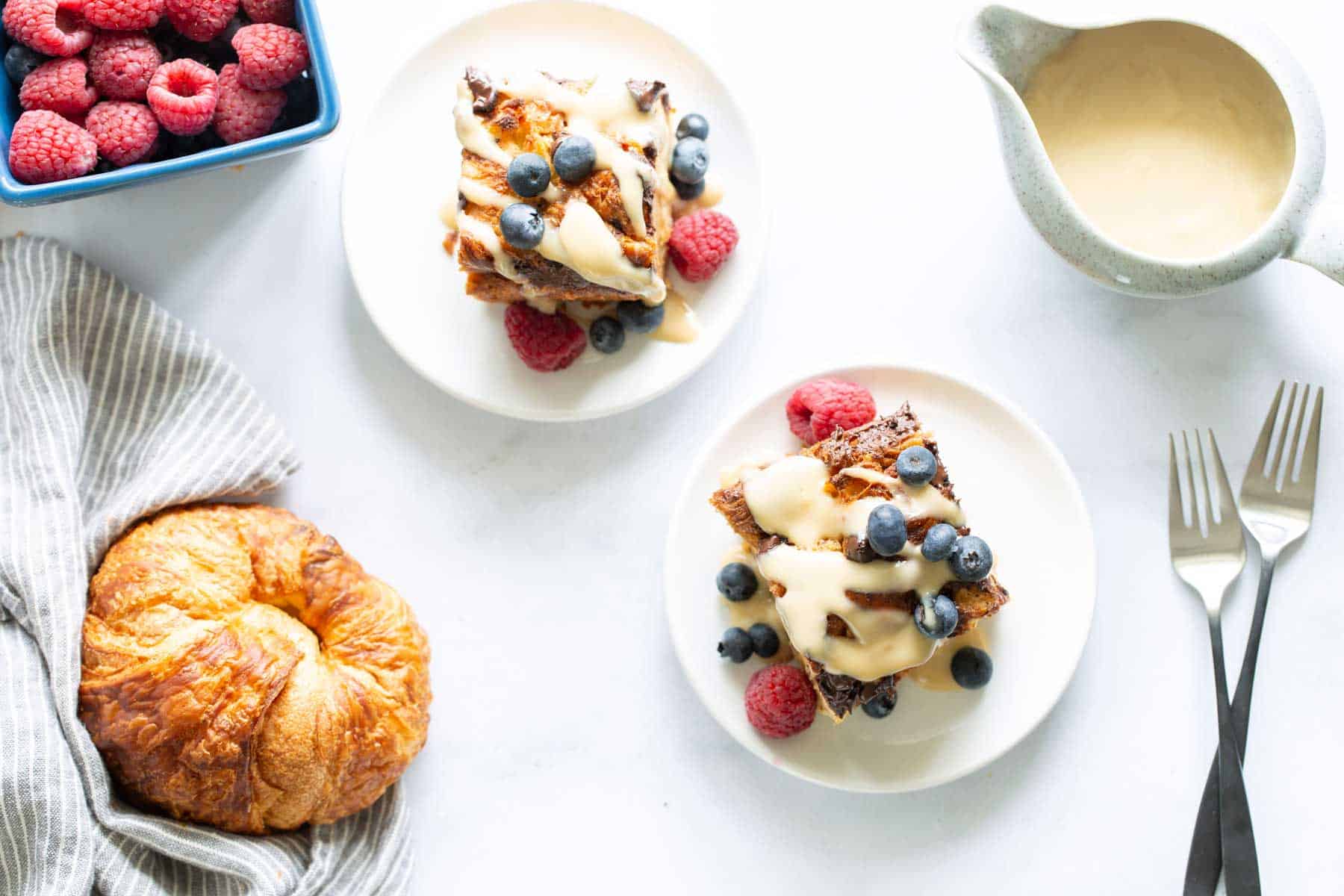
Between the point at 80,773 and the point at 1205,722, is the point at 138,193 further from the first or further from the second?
the point at 1205,722

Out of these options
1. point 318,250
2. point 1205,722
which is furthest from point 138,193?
point 1205,722

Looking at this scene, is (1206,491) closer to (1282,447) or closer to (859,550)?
(1282,447)

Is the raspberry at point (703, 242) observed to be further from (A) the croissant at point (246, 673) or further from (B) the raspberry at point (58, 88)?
(B) the raspberry at point (58, 88)

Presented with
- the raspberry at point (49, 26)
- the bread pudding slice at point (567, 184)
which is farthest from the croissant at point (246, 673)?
the raspberry at point (49, 26)

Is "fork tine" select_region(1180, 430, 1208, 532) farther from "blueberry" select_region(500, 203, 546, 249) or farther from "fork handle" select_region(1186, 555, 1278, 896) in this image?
"blueberry" select_region(500, 203, 546, 249)

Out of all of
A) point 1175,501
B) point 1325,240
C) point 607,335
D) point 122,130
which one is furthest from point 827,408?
point 122,130

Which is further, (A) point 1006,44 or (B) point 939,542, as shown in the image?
(A) point 1006,44

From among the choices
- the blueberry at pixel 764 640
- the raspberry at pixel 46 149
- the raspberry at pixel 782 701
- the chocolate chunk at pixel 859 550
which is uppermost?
the raspberry at pixel 46 149
